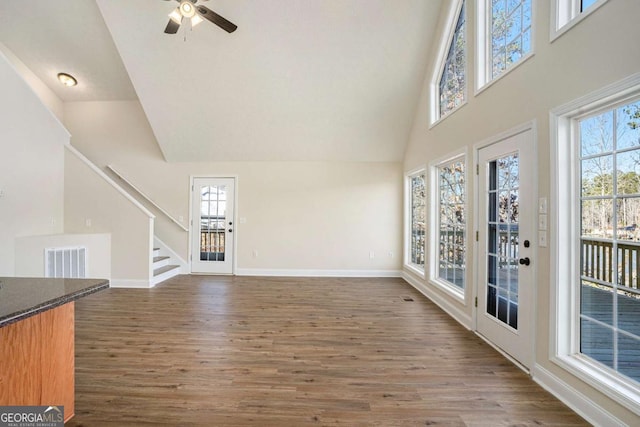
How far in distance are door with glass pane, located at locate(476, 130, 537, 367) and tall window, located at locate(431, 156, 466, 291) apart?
0.54 meters

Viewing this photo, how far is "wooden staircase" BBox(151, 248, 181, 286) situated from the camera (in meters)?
5.27

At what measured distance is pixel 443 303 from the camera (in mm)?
3988

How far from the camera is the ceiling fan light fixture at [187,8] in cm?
314

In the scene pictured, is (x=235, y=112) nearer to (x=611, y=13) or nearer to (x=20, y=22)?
(x=20, y=22)

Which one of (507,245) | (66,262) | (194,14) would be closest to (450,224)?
(507,245)

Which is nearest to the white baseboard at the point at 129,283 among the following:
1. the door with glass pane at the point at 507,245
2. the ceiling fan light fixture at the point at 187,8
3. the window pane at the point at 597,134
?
the ceiling fan light fixture at the point at 187,8

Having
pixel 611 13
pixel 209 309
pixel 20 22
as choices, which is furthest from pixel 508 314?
pixel 20 22

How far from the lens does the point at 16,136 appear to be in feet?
13.5

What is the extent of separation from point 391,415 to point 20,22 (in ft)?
23.6

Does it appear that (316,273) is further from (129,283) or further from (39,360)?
(39,360)

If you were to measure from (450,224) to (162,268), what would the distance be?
516 cm

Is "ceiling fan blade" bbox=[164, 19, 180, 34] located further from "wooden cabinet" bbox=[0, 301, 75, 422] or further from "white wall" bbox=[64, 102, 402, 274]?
Answer: "wooden cabinet" bbox=[0, 301, 75, 422]

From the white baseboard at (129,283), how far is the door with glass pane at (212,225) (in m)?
1.20

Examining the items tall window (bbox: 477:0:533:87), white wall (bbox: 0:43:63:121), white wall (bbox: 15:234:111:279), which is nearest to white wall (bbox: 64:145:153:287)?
white wall (bbox: 15:234:111:279)
